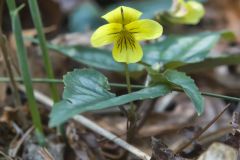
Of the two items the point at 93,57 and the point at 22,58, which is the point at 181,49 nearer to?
the point at 93,57

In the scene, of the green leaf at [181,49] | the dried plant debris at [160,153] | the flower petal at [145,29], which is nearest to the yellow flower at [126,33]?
the flower petal at [145,29]

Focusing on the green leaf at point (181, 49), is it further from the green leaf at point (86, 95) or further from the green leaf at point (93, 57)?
the green leaf at point (86, 95)

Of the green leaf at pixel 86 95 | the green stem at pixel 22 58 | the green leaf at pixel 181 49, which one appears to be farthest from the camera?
the green leaf at pixel 181 49

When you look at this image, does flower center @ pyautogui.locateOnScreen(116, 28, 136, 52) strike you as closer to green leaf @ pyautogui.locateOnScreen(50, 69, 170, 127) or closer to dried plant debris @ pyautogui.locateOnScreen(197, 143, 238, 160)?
green leaf @ pyautogui.locateOnScreen(50, 69, 170, 127)

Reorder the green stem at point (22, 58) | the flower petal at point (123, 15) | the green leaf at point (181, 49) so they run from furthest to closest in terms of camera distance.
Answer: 1. the green leaf at point (181, 49)
2. the green stem at point (22, 58)
3. the flower petal at point (123, 15)

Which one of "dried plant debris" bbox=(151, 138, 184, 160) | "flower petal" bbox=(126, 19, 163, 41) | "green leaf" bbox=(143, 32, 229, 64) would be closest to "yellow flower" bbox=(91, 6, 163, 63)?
"flower petal" bbox=(126, 19, 163, 41)

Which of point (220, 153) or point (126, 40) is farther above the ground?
point (126, 40)

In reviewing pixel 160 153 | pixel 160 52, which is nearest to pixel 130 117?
pixel 160 153
